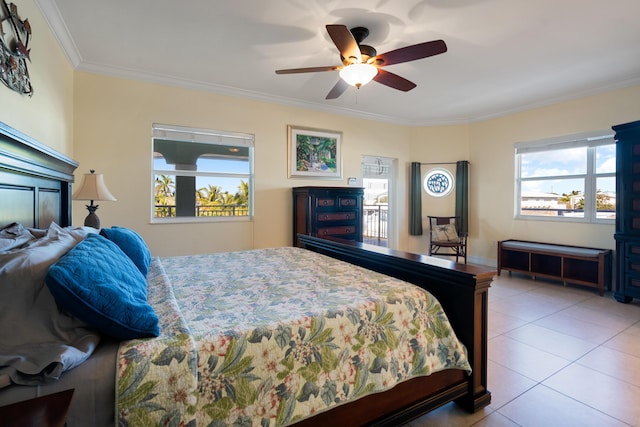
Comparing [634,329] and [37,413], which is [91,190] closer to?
[37,413]

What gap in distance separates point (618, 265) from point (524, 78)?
2452 millimetres

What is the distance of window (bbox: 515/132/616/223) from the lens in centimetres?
408

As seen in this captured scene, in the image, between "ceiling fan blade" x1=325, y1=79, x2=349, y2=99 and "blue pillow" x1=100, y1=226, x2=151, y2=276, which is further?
"ceiling fan blade" x1=325, y1=79, x2=349, y2=99

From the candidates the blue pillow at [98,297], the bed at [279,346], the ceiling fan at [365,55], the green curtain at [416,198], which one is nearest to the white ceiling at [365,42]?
the ceiling fan at [365,55]

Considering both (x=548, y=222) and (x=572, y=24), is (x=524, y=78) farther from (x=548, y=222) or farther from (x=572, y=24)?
(x=548, y=222)

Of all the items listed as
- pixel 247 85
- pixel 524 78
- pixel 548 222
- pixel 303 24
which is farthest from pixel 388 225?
pixel 303 24

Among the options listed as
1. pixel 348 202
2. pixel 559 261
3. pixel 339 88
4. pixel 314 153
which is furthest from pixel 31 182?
pixel 559 261

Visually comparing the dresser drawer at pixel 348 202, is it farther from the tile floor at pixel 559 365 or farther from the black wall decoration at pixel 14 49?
the black wall decoration at pixel 14 49

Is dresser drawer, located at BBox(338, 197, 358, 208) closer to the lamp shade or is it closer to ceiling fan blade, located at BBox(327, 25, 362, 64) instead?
ceiling fan blade, located at BBox(327, 25, 362, 64)

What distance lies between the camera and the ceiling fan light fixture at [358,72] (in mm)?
2631

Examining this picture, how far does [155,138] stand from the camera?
151 inches

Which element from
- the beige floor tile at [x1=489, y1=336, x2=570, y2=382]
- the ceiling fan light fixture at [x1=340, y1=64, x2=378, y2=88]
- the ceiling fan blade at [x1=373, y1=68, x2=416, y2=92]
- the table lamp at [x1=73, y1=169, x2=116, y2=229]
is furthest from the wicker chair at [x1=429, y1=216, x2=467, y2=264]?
the table lamp at [x1=73, y1=169, x2=116, y2=229]

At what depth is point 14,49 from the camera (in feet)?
6.66

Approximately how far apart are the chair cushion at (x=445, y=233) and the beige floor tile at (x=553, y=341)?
8.30ft
